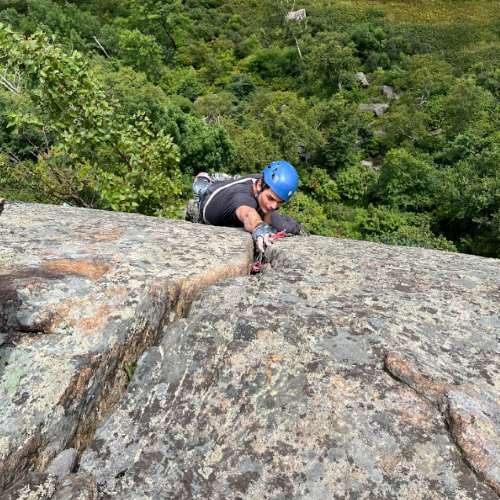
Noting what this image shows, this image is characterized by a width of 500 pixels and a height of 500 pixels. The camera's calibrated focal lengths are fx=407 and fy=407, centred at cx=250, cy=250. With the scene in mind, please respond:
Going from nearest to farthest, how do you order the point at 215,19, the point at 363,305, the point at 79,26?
1. the point at 363,305
2. the point at 79,26
3. the point at 215,19

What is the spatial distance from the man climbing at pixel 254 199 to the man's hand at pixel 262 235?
302 mm

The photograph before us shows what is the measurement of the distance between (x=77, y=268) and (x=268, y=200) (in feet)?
11.5

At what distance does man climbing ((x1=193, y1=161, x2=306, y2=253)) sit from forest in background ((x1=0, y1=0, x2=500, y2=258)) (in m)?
1.95

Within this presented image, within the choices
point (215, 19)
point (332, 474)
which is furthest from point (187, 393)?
point (215, 19)

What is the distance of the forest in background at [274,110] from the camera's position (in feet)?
26.8

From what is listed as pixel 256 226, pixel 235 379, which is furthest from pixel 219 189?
pixel 235 379

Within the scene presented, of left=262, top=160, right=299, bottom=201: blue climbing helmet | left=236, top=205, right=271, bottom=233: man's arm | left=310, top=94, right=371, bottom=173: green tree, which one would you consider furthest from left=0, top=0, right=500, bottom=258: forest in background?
left=262, top=160, right=299, bottom=201: blue climbing helmet

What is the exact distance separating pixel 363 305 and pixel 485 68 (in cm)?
5882

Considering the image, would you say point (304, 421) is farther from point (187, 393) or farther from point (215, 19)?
point (215, 19)

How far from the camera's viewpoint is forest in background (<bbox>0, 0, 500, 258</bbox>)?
8.18m

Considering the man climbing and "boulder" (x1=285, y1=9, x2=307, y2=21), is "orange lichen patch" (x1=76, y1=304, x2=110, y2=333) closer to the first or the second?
the man climbing

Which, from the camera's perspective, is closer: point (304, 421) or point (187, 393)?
point (304, 421)

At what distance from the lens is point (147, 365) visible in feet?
11.2

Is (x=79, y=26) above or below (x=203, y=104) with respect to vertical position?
above
